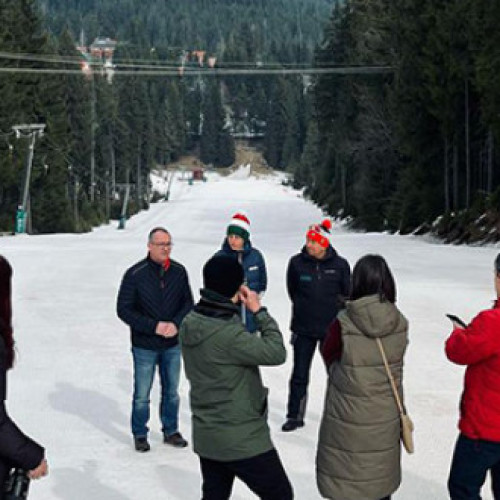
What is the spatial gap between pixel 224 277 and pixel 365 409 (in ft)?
3.38

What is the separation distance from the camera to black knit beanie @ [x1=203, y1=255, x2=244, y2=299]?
4.05 m

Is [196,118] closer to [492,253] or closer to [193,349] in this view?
[492,253]

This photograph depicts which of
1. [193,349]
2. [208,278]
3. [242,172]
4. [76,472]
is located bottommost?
[242,172]

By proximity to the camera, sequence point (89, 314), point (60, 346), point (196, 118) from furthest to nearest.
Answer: point (196, 118) < point (89, 314) < point (60, 346)

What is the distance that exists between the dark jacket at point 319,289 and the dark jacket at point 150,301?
1.07 m

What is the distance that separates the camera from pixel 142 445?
6.78 metres

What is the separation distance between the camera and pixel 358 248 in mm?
27266

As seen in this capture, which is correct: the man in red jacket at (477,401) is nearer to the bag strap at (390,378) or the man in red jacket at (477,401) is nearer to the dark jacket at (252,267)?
the bag strap at (390,378)

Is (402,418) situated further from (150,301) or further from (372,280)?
(150,301)

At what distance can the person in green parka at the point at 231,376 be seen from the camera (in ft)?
13.4

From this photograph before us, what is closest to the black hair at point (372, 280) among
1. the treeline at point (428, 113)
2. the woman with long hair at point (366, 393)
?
the woman with long hair at point (366, 393)

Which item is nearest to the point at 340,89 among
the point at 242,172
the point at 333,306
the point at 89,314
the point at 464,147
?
the point at 464,147

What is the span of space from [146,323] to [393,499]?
2242 millimetres

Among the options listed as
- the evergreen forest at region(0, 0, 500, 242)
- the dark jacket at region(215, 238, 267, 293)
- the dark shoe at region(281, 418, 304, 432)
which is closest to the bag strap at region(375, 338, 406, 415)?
the dark shoe at region(281, 418, 304, 432)
